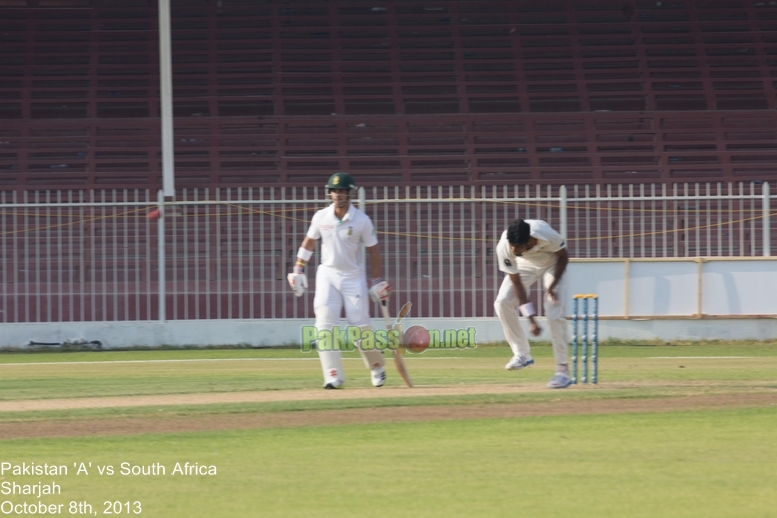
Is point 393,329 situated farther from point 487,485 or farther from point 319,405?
point 487,485

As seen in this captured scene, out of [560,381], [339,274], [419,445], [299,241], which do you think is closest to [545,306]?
[560,381]

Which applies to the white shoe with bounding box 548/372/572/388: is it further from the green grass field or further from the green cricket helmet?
the green cricket helmet

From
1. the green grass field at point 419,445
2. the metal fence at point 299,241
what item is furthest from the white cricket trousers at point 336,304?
the metal fence at point 299,241

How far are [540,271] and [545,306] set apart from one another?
1.50 feet

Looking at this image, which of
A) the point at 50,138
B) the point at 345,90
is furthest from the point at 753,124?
the point at 50,138

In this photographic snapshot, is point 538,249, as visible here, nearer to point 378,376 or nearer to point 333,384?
point 378,376

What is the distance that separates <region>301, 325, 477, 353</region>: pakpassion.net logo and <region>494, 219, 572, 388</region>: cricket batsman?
3.92 ft

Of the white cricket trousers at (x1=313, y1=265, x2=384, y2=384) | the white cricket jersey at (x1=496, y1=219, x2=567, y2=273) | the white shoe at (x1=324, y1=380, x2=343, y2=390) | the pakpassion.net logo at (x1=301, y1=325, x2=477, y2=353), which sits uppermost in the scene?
the white cricket jersey at (x1=496, y1=219, x2=567, y2=273)

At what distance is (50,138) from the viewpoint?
25.0 m

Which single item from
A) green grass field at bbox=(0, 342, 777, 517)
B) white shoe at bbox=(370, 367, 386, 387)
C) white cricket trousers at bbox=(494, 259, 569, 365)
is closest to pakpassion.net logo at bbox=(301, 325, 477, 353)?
white shoe at bbox=(370, 367, 386, 387)

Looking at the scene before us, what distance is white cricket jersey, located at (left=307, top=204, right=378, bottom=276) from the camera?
10.2 metres

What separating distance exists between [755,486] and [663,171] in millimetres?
18285

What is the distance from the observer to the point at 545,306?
1005 cm

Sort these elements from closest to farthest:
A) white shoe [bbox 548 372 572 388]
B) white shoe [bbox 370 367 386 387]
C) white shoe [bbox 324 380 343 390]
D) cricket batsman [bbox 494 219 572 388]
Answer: cricket batsman [bbox 494 219 572 388] < white shoe [bbox 548 372 572 388] < white shoe [bbox 324 380 343 390] < white shoe [bbox 370 367 386 387]
